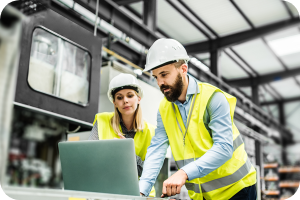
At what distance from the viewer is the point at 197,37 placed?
246 inches

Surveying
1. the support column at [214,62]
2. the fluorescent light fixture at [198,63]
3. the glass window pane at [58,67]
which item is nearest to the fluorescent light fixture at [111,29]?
the glass window pane at [58,67]

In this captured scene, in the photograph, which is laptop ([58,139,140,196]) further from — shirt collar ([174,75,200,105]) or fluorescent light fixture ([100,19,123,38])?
fluorescent light fixture ([100,19,123,38])

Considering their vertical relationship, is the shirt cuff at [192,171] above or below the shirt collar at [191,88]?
below

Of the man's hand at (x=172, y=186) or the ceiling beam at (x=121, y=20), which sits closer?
the man's hand at (x=172, y=186)

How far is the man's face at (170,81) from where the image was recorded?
1.52 m

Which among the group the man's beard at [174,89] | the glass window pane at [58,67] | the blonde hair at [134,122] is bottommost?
the blonde hair at [134,122]

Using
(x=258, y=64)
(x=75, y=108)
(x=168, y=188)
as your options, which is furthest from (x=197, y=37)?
(x=168, y=188)

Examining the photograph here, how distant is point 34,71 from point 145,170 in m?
1.16

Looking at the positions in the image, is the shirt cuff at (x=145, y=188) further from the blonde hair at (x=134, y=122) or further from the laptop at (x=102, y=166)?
the blonde hair at (x=134, y=122)

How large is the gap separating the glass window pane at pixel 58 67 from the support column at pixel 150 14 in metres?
2.13

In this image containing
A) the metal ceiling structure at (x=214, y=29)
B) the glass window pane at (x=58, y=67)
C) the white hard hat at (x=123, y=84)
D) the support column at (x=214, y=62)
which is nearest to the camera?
the white hard hat at (x=123, y=84)

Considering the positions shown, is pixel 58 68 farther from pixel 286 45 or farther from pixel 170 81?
pixel 286 45

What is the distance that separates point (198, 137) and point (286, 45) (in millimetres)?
5480

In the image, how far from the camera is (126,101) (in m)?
1.91
